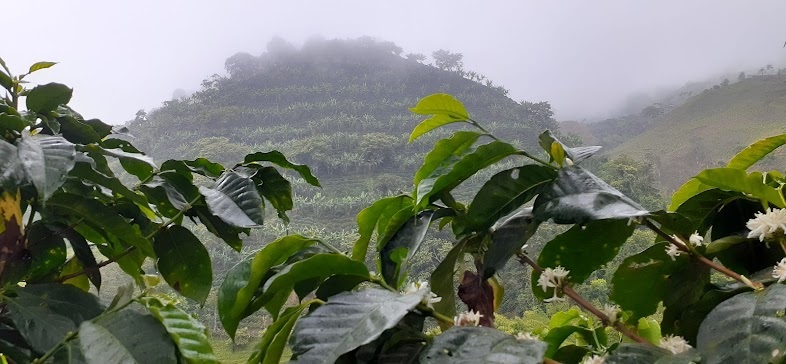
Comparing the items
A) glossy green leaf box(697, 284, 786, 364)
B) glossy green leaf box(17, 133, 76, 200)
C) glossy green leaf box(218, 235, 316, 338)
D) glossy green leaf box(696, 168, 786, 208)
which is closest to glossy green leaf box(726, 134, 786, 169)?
glossy green leaf box(696, 168, 786, 208)

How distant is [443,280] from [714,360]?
0.58 ft

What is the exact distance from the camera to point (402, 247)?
32 centimetres

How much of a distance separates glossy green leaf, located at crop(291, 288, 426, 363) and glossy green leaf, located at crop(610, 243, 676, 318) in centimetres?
16

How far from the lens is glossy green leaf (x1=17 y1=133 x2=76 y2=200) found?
1.02 ft

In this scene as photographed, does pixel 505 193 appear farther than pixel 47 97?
No

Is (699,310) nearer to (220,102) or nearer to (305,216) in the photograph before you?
(305,216)

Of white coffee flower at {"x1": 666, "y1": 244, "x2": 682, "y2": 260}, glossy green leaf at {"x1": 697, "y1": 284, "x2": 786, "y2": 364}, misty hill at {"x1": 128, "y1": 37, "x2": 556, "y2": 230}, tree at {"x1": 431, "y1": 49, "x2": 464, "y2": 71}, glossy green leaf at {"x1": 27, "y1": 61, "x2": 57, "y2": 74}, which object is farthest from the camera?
tree at {"x1": 431, "y1": 49, "x2": 464, "y2": 71}

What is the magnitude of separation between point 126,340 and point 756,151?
43cm

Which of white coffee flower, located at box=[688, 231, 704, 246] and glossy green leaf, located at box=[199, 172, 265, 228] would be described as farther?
glossy green leaf, located at box=[199, 172, 265, 228]

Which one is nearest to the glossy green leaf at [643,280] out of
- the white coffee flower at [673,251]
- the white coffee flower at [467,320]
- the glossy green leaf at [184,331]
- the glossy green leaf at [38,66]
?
the white coffee flower at [673,251]

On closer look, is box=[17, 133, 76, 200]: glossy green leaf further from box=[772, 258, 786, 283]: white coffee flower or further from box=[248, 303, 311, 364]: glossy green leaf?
box=[772, 258, 786, 283]: white coffee flower

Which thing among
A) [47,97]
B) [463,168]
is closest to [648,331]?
[463,168]

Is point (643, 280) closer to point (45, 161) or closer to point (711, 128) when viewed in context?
point (45, 161)

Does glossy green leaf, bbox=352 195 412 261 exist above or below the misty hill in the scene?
above
